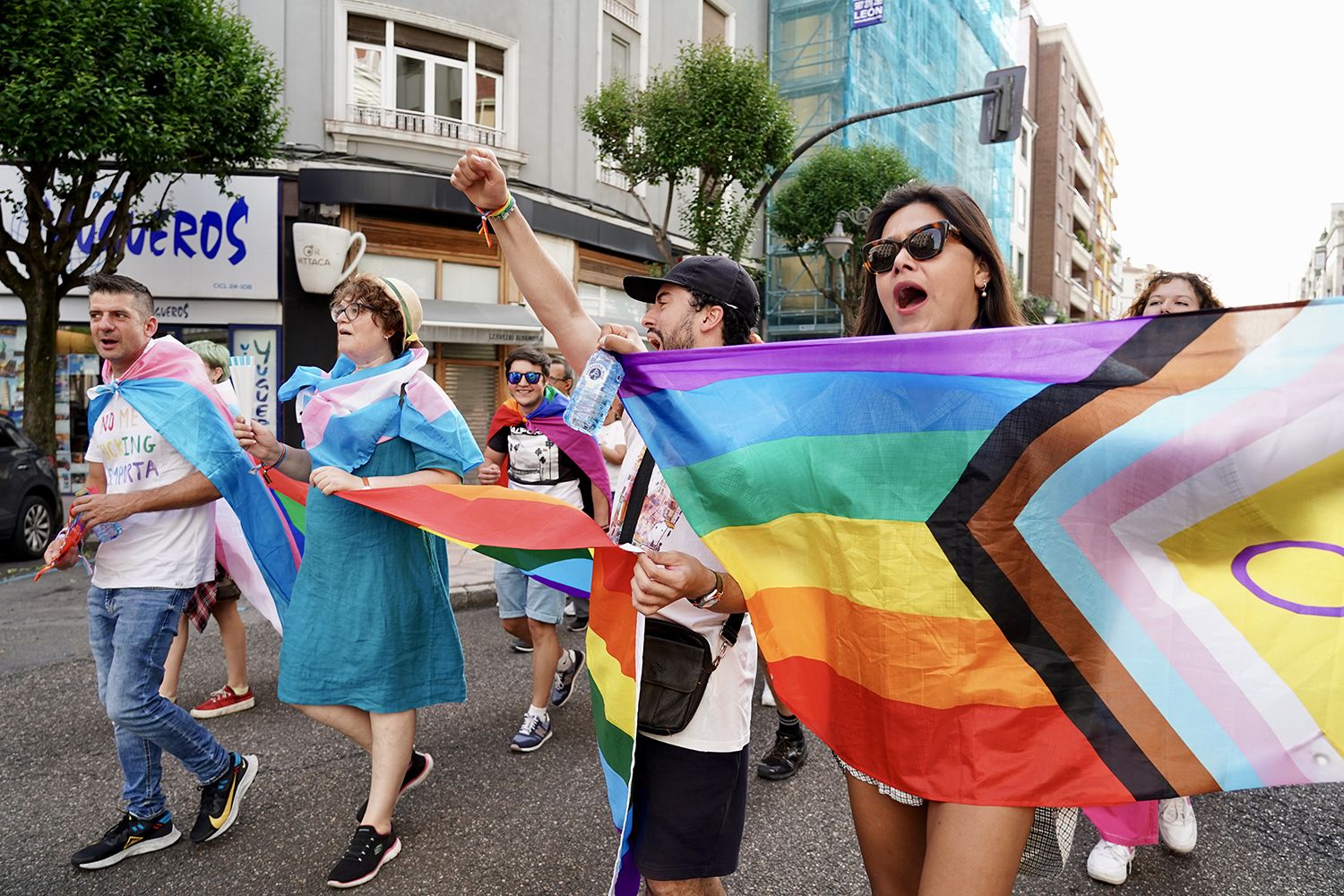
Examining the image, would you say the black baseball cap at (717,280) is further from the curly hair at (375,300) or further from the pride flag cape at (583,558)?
the curly hair at (375,300)

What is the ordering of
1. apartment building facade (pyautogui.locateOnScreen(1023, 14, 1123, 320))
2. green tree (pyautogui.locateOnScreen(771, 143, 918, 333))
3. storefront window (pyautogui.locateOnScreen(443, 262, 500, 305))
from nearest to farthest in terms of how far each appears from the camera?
storefront window (pyautogui.locateOnScreen(443, 262, 500, 305)), green tree (pyautogui.locateOnScreen(771, 143, 918, 333)), apartment building facade (pyautogui.locateOnScreen(1023, 14, 1123, 320))

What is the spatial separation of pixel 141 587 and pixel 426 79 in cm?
1318

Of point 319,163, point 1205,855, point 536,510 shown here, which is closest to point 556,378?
point 536,510

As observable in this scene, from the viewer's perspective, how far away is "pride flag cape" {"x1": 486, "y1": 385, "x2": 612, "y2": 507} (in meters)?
5.01

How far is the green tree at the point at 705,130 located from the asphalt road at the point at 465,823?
10.4 m

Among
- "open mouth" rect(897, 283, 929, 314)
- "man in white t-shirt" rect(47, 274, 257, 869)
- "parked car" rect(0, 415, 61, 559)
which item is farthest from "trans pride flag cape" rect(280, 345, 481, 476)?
"parked car" rect(0, 415, 61, 559)

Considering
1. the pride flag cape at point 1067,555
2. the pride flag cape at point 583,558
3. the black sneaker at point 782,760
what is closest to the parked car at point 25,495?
the pride flag cape at point 583,558

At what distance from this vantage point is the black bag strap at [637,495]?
2.25 m

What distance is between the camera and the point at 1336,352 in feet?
4.69

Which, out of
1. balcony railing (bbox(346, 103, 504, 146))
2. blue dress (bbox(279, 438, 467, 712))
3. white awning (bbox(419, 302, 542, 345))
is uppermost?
balcony railing (bbox(346, 103, 504, 146))

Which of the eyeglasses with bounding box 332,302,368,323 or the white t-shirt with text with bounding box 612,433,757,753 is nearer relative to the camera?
the white t-shirt with text with bounding box 612,433,757,753

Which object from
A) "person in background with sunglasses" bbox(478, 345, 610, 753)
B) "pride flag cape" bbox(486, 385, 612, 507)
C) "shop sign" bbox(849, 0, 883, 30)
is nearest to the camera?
"person in background with sunglasses" bbox(478, 345, 610, 753)

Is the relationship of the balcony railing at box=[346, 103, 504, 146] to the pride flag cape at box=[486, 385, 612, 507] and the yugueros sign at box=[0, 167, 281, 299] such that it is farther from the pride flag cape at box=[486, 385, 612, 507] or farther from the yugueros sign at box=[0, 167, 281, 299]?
the pride flag cape at box=[486, 385, 612, 507]

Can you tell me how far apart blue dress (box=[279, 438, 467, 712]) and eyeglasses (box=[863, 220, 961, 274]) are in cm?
177
